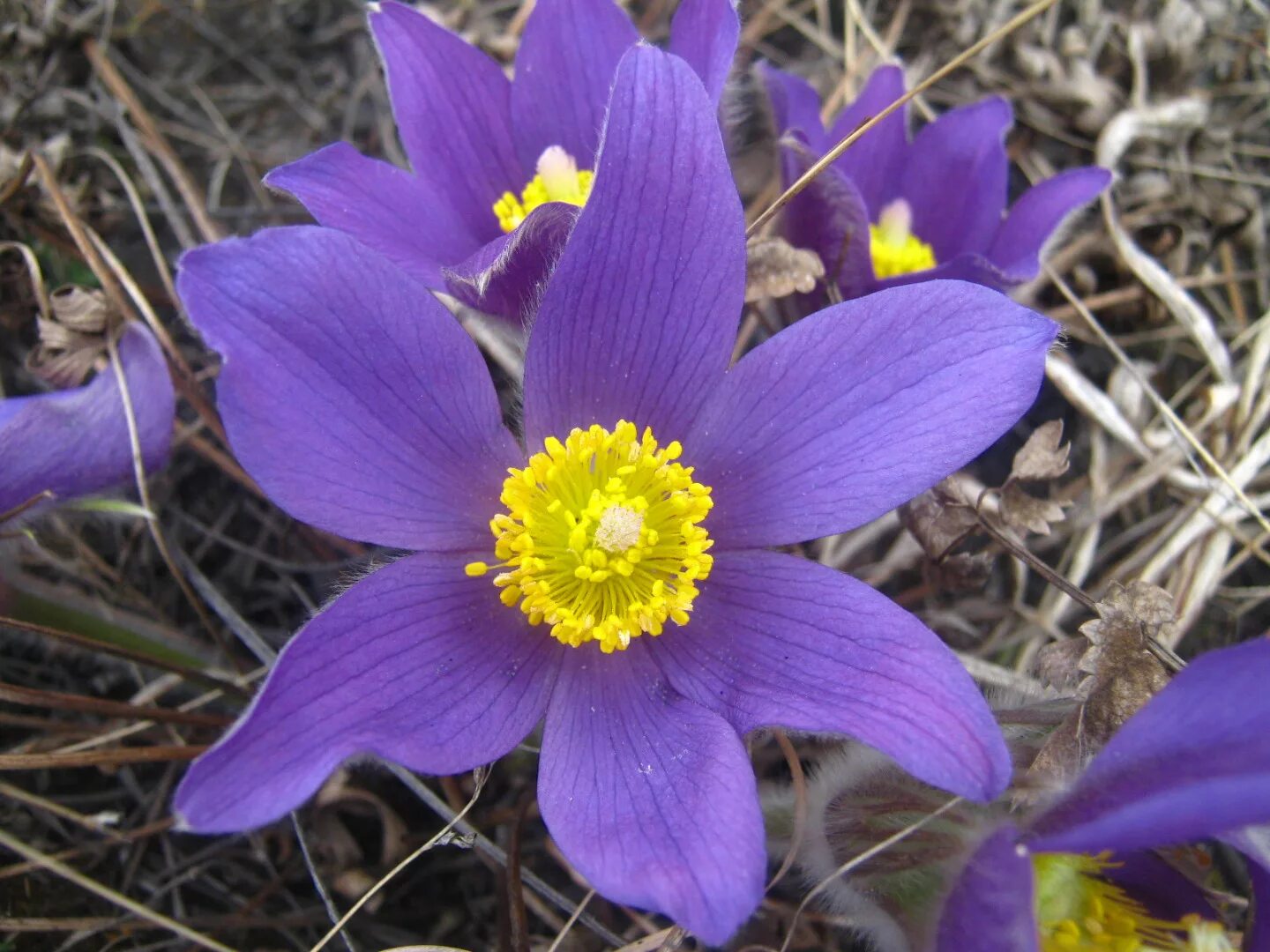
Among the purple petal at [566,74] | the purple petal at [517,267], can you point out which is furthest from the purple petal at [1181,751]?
the purple petal at [566,74]

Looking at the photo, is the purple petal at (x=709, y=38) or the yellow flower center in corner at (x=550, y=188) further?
the yellow flower center in corner at (x=550, y=188)

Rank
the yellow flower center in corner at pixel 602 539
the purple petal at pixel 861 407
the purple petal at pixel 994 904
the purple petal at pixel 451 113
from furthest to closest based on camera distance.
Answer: the purple petal at pixel 451 113 → the yellow flower center in corner at pixel 602 539 → the purple petal at pixel 861 407 → the purple petal at pixel 994 904

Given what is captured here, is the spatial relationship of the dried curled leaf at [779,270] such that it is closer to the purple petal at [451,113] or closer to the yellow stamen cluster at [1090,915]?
the purple petal at [451,113]

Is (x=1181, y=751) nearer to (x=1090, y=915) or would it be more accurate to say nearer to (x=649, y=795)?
(x=1090, y=915)

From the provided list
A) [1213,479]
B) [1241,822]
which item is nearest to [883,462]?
[1241,822]

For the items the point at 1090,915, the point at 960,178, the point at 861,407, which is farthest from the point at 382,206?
the point at 1090,915

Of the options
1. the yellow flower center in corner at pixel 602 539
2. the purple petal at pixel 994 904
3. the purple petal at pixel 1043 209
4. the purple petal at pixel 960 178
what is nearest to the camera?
the purple petal at pixel 994 904
